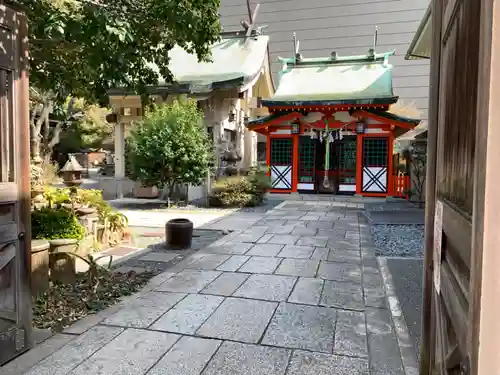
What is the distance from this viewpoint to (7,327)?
278 cm

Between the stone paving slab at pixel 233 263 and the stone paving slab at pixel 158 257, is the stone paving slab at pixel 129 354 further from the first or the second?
the stone paving slab at pixel 158 257

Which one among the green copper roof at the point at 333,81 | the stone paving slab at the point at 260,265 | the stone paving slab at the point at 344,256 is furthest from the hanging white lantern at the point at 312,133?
the stone paving slab at the point at 260,265

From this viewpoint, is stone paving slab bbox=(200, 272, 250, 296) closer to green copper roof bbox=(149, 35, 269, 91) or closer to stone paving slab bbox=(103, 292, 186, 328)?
stone paving slab bbox=(103, 292, 186, 328)

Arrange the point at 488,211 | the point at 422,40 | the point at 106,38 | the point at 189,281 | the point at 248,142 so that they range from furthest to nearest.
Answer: the point at 248,142, the point at 422,40, the point at 189,281, the point at 106,38, the point at 488,211

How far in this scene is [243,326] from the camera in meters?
3.44

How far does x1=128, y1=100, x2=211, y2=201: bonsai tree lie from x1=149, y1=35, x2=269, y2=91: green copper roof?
10.0ft

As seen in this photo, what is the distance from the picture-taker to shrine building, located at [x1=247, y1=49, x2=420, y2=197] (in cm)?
1332

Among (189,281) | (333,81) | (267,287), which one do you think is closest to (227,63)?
(333,81)

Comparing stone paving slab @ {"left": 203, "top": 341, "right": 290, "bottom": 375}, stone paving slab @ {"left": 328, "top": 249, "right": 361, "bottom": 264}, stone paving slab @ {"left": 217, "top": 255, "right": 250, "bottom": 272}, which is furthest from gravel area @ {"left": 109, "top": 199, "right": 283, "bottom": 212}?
stone paving slab @ {"left": 203, "top": 341, "right": 290, "bottom": 375}

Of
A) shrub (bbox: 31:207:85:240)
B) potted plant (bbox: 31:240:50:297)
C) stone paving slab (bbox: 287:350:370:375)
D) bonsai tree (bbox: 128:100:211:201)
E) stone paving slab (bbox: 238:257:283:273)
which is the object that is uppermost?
bonsai tree (bbox: 128:100:211:201)

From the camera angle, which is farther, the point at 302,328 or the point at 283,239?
the point at 283,239

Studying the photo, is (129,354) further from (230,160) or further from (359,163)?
(359,163)

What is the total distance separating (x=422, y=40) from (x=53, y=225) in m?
6.38

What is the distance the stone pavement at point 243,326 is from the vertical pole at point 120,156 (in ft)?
29.8
